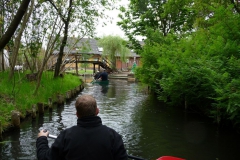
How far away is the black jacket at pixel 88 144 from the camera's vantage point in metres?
2.63

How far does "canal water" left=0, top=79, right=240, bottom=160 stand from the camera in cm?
707

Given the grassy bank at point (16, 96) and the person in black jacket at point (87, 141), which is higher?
the person in black jacket at point (87, 141)

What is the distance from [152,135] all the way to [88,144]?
6.41 metres

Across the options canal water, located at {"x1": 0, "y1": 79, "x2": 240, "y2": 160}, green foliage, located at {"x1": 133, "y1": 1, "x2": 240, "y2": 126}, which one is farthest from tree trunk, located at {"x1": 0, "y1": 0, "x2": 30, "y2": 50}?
green foliage, located at {"x1": 133, "y1": 1, "x2": 240, "y2": 126}

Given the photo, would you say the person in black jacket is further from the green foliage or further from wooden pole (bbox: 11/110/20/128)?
wooden pole (bbox: 11/110/20/128)

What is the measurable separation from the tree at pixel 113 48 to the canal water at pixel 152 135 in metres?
35.9

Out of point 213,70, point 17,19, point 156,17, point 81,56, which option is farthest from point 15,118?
point 81,56

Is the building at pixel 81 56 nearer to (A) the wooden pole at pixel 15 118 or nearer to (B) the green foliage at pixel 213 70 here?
(B) the green foliage at pixel 213 70

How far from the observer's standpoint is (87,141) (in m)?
2.64

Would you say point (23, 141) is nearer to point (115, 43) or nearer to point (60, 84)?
point (60, 84)

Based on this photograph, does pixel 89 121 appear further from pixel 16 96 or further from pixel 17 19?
pixel 16 96

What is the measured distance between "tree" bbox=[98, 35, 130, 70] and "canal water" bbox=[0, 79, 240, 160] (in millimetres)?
35942

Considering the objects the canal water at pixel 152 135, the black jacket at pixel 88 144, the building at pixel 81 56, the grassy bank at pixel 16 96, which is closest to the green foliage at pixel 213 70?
the canal water at pixel 152 135

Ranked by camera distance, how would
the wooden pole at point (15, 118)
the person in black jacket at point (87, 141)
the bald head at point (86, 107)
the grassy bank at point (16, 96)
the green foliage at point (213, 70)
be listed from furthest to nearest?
the grassy bank at point (16, 96) → the wooden pole at point (15, 118) → the green foliage at point (213, 70) → the bald head at point (86, 107) → the person in black jacket at point (87, 141)
